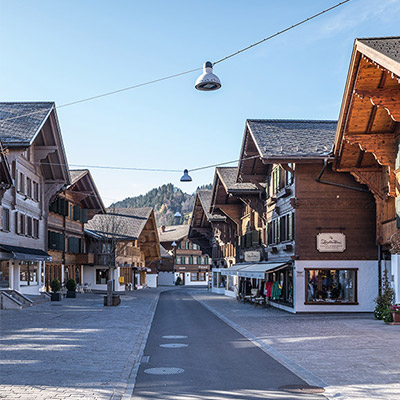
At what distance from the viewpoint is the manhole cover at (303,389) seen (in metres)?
10.1

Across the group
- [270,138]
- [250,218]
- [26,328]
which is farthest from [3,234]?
[250,218]

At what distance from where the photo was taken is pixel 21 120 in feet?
108

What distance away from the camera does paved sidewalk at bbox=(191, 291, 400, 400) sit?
10.5 metres

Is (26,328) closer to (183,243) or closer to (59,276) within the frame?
(59,276)

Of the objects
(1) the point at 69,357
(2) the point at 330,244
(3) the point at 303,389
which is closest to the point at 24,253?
(2) the point at 330,244

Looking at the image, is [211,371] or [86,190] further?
[86,190]

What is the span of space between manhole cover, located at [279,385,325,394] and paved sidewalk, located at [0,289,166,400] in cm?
276

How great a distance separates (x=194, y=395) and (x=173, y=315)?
63.5 feet

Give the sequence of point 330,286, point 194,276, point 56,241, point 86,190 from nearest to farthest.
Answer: point 330,286 → point 56,241 → point 86,190 → point 194,276

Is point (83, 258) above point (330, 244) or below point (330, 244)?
below

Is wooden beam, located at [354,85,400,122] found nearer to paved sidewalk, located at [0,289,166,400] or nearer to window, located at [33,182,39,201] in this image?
paved sidewalk, located at [0,289,166,400]

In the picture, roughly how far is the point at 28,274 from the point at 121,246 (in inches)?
939

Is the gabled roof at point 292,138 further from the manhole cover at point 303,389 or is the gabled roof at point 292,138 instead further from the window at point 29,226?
the manhole cover at point 303,389

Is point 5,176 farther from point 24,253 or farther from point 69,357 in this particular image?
point 69,357
